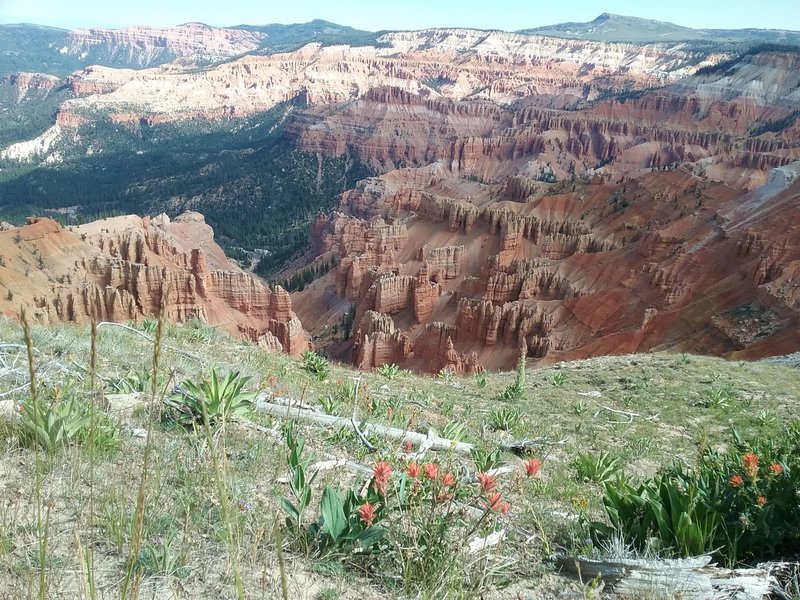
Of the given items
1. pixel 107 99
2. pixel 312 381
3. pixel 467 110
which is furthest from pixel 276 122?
pixel 312 381

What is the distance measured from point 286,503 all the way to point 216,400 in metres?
1.62

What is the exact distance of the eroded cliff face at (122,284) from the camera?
82.3ft

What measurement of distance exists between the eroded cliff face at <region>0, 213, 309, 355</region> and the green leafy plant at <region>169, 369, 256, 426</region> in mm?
17415

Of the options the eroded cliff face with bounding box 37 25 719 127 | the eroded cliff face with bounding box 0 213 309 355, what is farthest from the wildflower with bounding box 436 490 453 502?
the eroded cliff face with bounding box 37 25 719 127

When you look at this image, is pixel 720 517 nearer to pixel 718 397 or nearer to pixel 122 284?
pixel 718 397

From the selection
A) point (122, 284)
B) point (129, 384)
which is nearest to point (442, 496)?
point (129, 384)

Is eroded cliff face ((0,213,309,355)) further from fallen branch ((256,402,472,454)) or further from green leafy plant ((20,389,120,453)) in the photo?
green leafy plant ((20,389,120,453))

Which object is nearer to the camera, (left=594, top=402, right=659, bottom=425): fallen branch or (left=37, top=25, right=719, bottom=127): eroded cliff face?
(left=594, top=402, right=659, bottom=425): fallen branch

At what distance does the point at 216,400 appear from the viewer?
4402 mm

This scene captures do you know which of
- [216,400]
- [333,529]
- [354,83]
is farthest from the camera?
[354,83]

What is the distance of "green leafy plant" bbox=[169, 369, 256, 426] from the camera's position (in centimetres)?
438

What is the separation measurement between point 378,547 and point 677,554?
62.0 inches

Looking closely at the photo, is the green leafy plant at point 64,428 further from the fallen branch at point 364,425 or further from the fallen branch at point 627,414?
the fallen branch at point 627,414

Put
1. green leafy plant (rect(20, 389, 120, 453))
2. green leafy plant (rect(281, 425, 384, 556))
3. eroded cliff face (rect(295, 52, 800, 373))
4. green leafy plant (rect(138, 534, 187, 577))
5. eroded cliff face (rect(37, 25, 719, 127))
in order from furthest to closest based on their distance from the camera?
eroded cliff face (rect(37, 25, 719, 127)) < eroded cliff face (rect(295, 52, 800, 373)) < green leafy plant (rect(20, 389, 120, 453)) < green leafy plant (rect(281, 425, 384, 556)) < green leafy plant (rect(138, 534, 187, 577))
